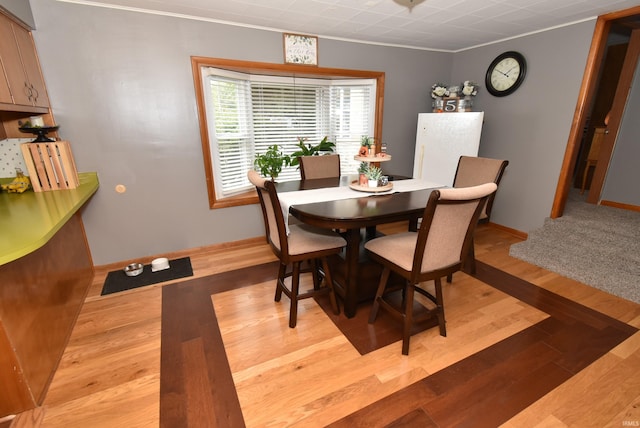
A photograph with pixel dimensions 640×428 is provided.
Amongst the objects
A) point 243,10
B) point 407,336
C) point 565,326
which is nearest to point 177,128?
point 243,10

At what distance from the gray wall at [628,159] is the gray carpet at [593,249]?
0.30 metres

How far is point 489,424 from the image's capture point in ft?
4.50

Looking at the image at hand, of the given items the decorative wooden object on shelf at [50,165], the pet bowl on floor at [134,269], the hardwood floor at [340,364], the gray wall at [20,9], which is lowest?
the hardwood floor at [340,364]

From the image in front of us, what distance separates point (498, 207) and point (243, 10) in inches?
142

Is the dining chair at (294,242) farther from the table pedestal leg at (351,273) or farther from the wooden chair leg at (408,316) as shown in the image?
the wooden chair leg at (408,316)

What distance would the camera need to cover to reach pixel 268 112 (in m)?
3.51

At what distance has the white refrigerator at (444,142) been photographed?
3.40m

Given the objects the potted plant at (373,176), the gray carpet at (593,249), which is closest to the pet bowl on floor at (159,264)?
the potted plant at (373,176)

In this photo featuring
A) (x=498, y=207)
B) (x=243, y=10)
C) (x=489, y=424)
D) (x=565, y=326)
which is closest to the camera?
(x=489, y=424)

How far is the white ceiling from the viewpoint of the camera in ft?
7.79

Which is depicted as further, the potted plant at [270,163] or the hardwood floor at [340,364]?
the potted plant at [270,163]

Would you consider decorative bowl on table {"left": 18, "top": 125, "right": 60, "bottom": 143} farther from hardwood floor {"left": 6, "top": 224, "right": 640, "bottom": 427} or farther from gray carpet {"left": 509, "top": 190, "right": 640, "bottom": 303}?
gray carpet {"left": 509, "top": 190, "right": 640, "bottom": 303}

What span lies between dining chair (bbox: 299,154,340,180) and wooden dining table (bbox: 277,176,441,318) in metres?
0.46

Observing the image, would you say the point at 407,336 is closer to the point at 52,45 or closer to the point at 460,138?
the point at 460,138
